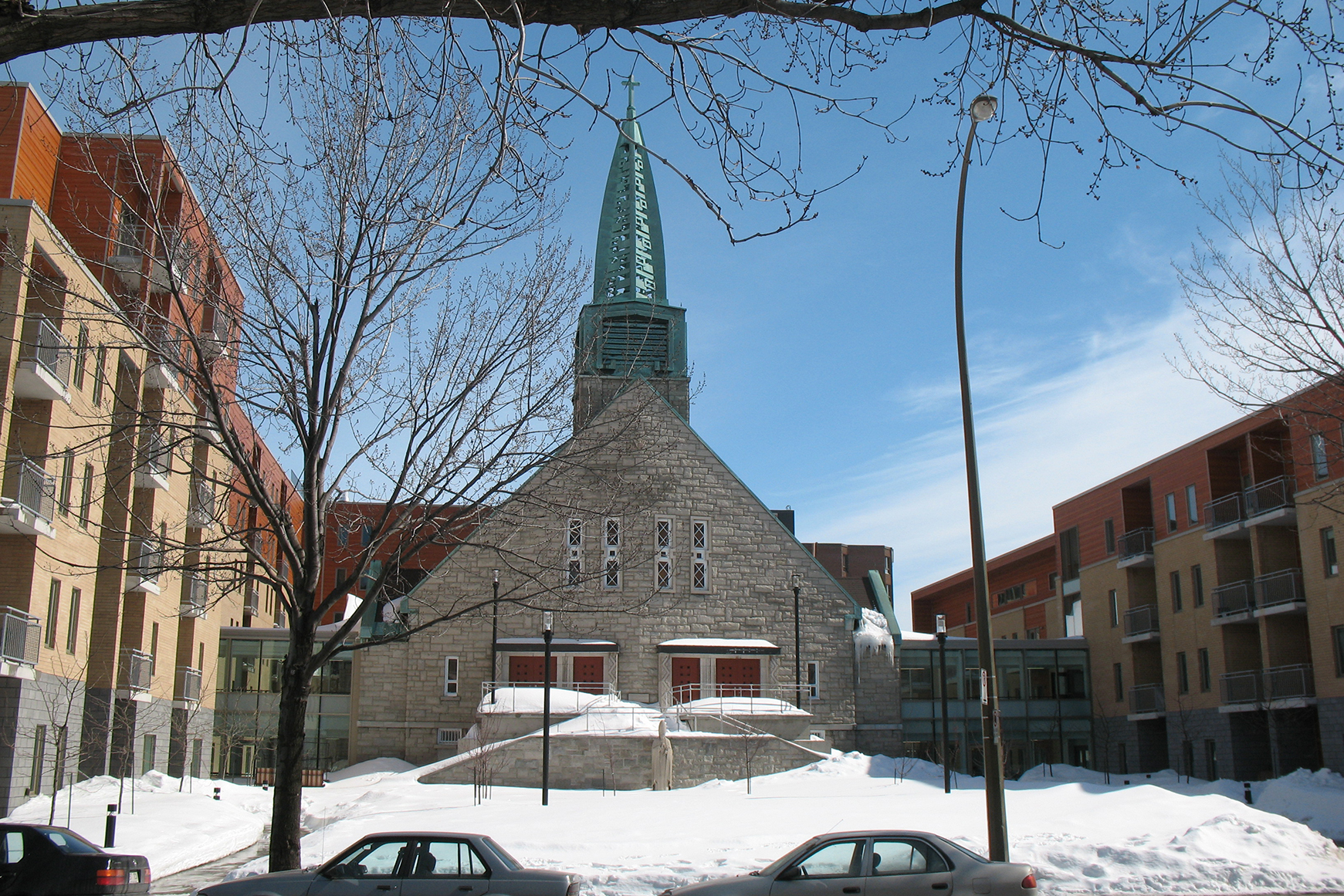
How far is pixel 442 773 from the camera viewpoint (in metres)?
30.2

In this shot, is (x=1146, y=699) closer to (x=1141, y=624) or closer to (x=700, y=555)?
(x=1141, y=624)

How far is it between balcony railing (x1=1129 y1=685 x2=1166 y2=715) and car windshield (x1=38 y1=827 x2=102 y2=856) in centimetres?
3696

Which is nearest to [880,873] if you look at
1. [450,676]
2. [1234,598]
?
[450,676]

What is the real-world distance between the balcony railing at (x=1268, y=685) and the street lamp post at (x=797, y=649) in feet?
45.0

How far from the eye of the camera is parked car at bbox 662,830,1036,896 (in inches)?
423

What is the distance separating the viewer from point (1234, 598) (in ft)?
120

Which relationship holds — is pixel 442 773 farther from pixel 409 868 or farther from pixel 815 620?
pixel 409 868

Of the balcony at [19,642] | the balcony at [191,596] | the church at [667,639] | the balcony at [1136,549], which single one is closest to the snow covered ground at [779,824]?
the balcony at [19,642]

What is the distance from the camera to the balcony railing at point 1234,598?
36.1 meters

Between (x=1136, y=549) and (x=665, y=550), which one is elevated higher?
(x=1136, y=549)

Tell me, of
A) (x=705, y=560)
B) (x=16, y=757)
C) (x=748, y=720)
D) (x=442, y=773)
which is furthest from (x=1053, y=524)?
(x=16, y=757)

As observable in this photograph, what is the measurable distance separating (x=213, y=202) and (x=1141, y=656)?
38.9 metres

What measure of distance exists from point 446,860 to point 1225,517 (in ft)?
110

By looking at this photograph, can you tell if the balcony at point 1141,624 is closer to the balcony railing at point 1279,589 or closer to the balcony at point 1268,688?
the balcony at point 1268,688
